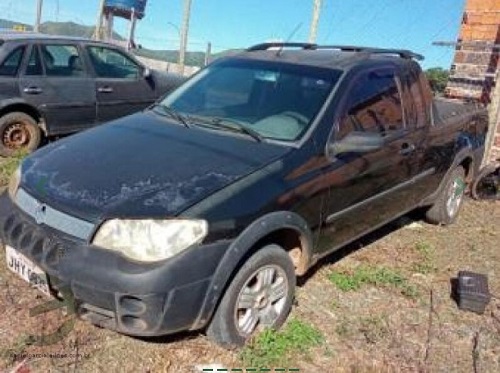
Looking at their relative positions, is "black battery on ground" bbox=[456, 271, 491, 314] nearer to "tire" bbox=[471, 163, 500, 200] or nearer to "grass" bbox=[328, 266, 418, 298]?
"grass" bbox=[328, 266, 418, 298]

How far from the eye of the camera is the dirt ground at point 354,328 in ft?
11.3

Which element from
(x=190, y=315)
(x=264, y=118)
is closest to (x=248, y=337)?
(x=190, y=315)

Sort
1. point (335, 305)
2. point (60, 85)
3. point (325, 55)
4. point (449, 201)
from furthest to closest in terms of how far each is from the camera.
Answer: point (60, 85) < point (449, 201) < point (325, 55) < point (335, 305)

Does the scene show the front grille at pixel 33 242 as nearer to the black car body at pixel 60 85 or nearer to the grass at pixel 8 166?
the grass at pixel 8 166

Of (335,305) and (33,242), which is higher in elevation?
(33,242)

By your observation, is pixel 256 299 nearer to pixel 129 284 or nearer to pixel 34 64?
pixel 129 284

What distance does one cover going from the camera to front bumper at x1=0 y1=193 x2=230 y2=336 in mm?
3033

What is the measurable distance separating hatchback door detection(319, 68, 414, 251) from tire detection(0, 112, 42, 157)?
5102 mm

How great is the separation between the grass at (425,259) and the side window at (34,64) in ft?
17.5

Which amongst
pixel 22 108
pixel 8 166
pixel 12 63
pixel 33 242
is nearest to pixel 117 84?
pixel 22 108

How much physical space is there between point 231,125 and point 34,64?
15.7 ft

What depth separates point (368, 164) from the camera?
14.6 feet

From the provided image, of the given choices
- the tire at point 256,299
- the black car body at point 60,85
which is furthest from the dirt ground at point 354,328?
the black car body at point 60,85

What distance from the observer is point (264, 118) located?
424 cm
